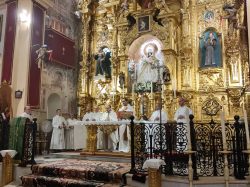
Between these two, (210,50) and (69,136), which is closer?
(210,50)

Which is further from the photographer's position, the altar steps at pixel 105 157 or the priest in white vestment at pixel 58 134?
the priest in white vestment at pixel 58 134

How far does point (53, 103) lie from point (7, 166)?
6785 mm

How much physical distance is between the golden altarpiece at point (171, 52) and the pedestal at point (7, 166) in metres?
5.15

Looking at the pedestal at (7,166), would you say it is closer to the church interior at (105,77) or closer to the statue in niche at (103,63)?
the church interior at (105,77)

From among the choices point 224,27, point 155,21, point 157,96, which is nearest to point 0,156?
point 157,96

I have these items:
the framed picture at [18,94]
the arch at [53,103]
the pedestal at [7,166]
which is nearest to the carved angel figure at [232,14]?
the arch at [53,103]

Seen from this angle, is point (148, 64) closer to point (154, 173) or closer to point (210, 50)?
point (210, 50)

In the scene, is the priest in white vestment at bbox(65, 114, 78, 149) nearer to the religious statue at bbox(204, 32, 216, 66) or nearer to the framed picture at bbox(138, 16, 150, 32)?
the framed picture at bbox(138, 16, 150, 32)

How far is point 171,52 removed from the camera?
40.5 ft

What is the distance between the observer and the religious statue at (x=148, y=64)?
42.0 ft

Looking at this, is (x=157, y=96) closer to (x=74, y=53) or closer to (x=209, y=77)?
(x=209, y=77)

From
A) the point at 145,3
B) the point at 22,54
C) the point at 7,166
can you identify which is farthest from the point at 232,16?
the point at 7,166

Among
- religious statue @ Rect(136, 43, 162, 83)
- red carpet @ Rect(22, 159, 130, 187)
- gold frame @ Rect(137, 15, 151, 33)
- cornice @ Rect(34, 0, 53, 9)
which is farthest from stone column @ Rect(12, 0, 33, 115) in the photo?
religious statue @ Rect(136, 43, 162, 83)

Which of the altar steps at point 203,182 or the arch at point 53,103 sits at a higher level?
the arch at point 53,103
